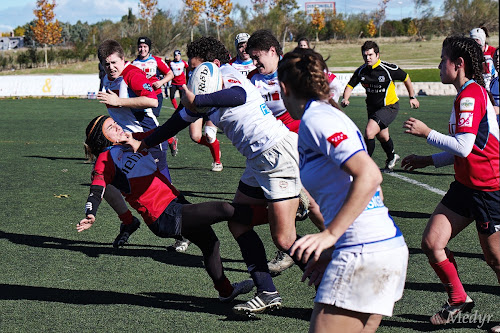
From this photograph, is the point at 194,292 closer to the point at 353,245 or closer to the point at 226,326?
the point at 226,326

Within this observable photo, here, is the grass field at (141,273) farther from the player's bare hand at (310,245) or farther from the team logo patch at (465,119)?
the player's bare hand at (310,245)

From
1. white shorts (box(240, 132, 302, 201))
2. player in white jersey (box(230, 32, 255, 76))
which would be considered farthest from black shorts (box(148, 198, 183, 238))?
player in white jersey (box(230, 32, 255, 76))

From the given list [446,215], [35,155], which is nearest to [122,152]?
Answer: [446,215]

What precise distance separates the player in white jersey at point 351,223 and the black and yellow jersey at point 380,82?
8.82 meters

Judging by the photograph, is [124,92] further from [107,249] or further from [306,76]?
[306,76]

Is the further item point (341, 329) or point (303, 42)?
point (303, 42)

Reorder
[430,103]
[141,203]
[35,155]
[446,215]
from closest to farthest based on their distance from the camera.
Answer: [446,215] → [141,203] → [35,155] → [430,103]

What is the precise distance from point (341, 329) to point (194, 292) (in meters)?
2.57

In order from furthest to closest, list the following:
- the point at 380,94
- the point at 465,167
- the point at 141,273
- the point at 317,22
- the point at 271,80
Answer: the point at 317,22 → the point at 380,94 → the point at 271,80 → the point at 141,273 → the point at 465,167

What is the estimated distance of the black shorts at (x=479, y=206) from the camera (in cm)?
445

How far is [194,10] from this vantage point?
6662 cm

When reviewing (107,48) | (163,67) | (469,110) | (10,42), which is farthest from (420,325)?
(10,42)

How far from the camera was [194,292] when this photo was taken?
532 centimetres

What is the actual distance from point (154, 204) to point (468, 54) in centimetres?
252
